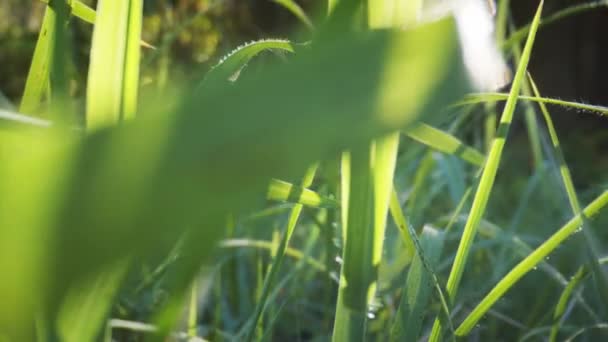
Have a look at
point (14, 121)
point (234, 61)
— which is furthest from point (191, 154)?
point (234, 61)

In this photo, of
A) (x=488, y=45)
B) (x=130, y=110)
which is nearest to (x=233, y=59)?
(x=130, y=110)

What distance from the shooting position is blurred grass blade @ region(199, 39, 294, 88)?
1.04 ft

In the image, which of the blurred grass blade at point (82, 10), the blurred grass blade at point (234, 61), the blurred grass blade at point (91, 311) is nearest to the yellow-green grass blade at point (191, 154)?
the blurred grass blade at point (91, 311)

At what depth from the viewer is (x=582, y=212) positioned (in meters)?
0.39

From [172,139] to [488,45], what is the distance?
0.08m

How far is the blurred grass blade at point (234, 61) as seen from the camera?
1.04 ft

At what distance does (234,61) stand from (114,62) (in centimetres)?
7

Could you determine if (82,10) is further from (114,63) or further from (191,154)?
(191,154)

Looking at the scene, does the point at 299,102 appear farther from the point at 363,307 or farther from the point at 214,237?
the point at 363,307

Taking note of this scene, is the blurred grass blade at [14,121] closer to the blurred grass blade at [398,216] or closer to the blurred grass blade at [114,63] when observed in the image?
the blurred grass blade at [114,63]

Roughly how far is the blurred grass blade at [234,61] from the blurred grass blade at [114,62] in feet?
0.13

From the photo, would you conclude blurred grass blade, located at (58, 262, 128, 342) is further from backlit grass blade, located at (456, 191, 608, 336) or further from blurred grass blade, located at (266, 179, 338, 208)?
backlit grass blade, located at (456, 191, 608, 336)

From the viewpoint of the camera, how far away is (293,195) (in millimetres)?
313

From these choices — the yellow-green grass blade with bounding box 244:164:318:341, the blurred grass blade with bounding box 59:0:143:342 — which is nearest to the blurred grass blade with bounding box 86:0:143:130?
the blurred grass blade with bounding box 59:0:143:342
